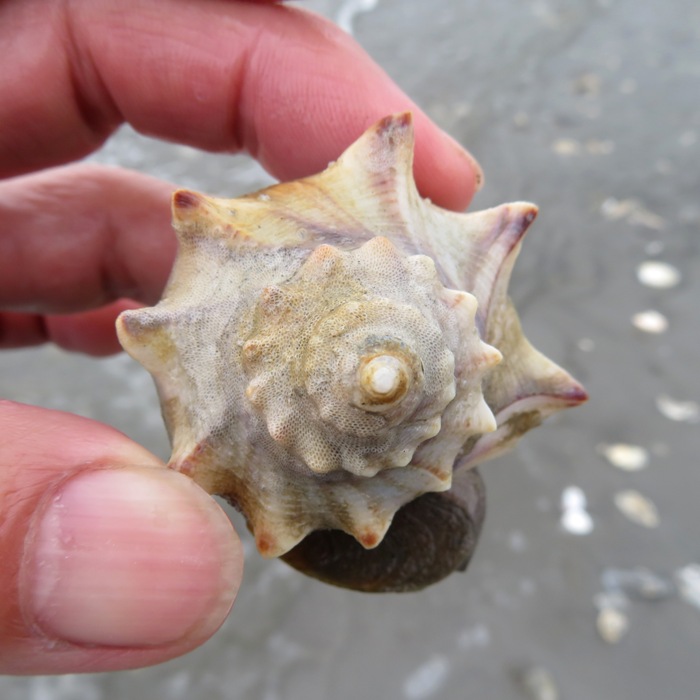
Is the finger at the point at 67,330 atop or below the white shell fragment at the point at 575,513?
below

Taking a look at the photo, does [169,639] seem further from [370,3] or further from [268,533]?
[370,3]

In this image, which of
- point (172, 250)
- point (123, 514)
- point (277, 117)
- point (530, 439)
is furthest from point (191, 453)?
point (530, 439)

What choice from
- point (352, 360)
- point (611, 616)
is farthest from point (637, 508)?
point (352, 360)

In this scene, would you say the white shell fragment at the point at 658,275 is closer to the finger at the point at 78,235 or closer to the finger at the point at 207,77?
the finger at the point at 207,77

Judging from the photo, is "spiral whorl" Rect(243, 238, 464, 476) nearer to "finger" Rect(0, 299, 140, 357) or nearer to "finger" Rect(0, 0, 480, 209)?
"finger" Rect(0, 0, 480, 209)

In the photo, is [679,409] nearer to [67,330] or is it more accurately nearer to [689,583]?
[689,583]

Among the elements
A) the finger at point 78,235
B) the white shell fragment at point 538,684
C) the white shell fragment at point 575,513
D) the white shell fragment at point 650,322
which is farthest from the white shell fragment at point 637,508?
the finger at point 78,235
